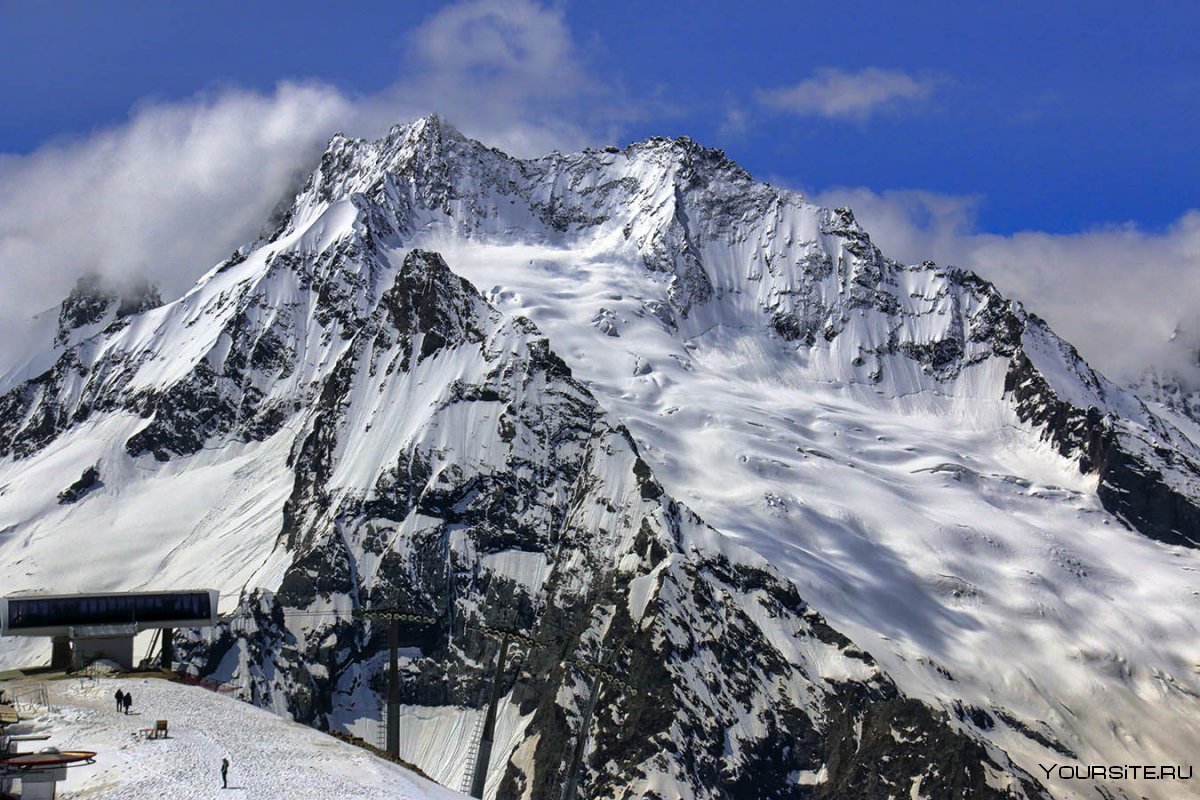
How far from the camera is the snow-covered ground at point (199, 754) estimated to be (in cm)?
8881

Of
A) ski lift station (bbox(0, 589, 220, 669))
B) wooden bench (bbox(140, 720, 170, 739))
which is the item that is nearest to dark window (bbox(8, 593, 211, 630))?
ski lift station (bbox(0, 589, 220, 669))

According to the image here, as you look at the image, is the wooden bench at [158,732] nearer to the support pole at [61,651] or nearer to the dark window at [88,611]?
the dark window at [88,611]

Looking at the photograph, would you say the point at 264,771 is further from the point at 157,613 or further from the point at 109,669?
the point at 157,613

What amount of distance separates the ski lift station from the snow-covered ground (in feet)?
48.5

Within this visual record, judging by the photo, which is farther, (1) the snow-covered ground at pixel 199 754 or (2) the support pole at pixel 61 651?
(2) the support pole at pixel 61 651

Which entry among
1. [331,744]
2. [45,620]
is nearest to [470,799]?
[331,744]

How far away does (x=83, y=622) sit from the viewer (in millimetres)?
131750

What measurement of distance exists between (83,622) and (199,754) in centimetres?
3958

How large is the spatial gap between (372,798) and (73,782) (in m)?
14.7

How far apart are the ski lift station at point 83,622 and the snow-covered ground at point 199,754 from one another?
14.8m

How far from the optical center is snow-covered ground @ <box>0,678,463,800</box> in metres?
88.8

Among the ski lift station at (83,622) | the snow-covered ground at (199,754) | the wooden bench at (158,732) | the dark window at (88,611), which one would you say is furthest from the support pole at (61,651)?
the wooden bench at (158,732)

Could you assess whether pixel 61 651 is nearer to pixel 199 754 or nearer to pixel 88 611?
pixel 88 611

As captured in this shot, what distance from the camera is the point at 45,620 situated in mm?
130750
